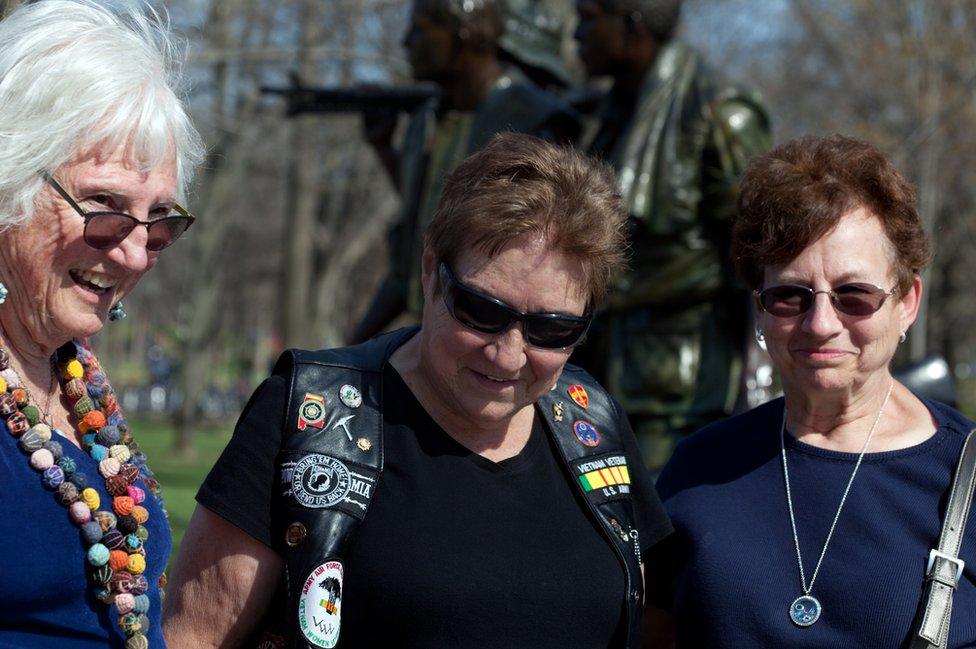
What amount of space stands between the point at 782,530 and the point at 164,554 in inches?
53.5

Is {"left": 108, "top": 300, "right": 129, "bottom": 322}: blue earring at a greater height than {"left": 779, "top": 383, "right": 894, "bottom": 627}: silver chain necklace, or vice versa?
{"left": 108, "top": 300, "right": 129, "bottom": 322}: blue earring

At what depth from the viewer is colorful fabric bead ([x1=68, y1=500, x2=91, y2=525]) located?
2.19 meters

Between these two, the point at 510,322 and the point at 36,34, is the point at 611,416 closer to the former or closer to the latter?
the point at 510,322

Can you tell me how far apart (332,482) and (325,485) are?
1cm

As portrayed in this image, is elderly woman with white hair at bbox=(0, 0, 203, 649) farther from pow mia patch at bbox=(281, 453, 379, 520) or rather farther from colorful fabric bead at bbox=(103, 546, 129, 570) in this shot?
pow mia patch at bbox=(281, 453, 379, 520)

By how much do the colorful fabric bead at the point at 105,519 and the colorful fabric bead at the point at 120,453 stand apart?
14 centimetres

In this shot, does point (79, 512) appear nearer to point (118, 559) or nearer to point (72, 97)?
point (118, 559)

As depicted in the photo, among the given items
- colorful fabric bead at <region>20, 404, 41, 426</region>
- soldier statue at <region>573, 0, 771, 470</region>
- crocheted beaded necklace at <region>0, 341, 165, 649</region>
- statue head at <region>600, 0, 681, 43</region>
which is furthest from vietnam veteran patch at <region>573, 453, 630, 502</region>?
statue head at <region>600, 0, 681, 43</region>

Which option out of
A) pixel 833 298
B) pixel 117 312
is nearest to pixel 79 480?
pixel 117 312

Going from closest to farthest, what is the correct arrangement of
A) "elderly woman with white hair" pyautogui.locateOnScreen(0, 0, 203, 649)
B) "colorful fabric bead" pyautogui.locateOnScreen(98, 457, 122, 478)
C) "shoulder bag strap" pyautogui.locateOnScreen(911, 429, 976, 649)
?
"elderly woman with white hair" pyautogui.locateOnScreen(0, 0, 203, 649) → "colorful fabric bead" pyautogui.locateOnScreen(98, 457, 122, 478) → "shoulder bag strap" pyautogui.locateOnScreen(911, 429, 976, 649)

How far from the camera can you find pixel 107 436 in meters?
2.39

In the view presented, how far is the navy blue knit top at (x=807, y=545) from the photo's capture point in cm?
275

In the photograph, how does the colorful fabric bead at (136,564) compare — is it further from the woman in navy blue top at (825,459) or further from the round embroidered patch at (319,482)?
the woman in navy blue top at (825,459)

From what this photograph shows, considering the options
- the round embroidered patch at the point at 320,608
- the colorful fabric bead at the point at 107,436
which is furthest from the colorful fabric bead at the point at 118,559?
the round embroidered patch at the point at 320,608
